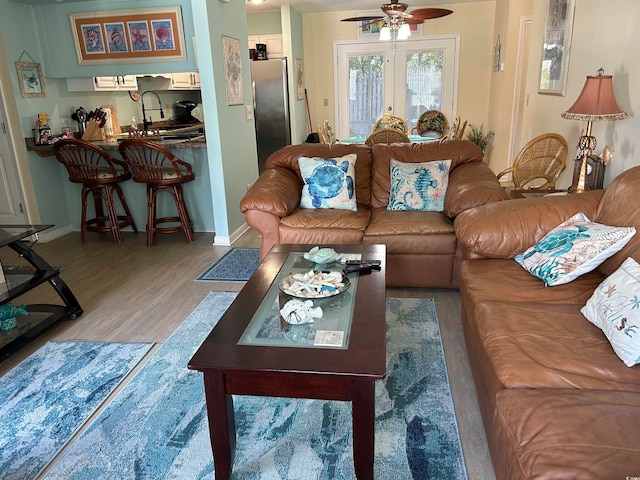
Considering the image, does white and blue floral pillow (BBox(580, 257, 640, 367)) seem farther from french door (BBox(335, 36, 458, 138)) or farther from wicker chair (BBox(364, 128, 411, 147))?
french door (BBox(335, 36, 458, 138))

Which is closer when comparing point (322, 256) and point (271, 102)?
point (322, 256)

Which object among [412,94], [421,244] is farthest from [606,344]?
[412,94]

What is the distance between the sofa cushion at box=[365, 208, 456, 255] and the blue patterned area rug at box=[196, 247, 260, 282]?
3.38ft

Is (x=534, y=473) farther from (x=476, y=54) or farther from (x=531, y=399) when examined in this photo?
(x=476, y=54)

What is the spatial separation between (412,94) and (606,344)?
6.67m

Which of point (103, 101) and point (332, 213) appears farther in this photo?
point (103, 101)

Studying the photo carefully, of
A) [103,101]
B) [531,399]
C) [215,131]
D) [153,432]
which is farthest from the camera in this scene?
[103,101]

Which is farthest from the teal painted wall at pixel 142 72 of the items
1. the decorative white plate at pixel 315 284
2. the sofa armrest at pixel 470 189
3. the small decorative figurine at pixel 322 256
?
the decorative white plate at pixel 315 284

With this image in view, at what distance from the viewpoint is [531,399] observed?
1.31 m

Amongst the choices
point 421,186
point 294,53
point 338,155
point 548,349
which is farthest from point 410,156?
point 294,53

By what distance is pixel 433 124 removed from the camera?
18.7ft

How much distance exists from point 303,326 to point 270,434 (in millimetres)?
489

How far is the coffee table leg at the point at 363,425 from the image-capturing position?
1.39 meters

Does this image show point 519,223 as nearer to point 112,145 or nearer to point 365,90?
point 112,145
